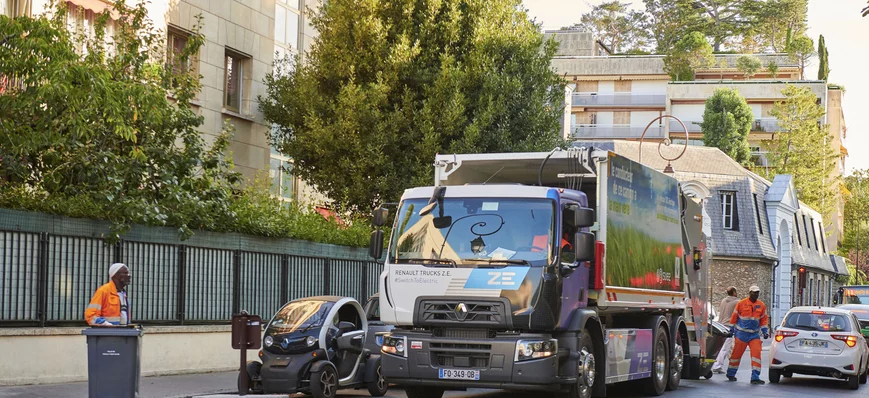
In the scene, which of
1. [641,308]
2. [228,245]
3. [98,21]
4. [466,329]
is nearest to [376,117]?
[228,245]

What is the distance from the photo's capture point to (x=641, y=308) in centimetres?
1588

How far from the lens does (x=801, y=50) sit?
87438 millimetres

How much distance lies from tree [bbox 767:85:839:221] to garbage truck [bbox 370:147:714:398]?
51.4 metres

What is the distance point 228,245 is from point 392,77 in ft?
22.6

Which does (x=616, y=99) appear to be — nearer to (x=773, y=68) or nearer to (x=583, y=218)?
(x=773, y=68)

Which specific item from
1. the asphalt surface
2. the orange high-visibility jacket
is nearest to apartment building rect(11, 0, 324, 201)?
the asphalt surface

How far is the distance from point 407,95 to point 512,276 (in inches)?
488

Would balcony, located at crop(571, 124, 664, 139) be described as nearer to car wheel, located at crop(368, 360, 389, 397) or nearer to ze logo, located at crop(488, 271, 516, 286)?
car wheel, located at crop(368, 360, 389, 397)

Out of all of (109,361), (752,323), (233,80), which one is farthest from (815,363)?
(233,80)

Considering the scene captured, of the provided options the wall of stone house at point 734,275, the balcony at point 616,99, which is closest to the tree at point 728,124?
the balcony at point 616,99

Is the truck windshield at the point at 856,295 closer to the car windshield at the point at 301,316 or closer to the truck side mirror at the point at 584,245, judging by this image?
the car windshield at the point at 301,316

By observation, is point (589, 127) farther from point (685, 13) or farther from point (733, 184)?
point (733, 184)

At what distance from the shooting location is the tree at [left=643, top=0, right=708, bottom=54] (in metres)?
97.4

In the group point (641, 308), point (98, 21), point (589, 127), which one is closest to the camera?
point (641, 308)
